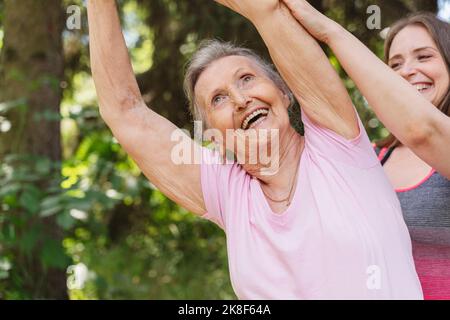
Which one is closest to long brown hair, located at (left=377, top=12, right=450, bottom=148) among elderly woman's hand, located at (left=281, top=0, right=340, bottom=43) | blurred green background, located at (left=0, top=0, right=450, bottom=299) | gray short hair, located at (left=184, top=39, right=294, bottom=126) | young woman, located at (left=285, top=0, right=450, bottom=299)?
young woman, located at (left=285, top=0, right=450, bottom=299)

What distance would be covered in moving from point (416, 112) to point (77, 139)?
4084 mm

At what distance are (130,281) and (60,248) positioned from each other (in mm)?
1661

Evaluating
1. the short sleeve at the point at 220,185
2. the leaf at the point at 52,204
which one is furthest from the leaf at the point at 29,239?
the short sleeve at the point at 220,185

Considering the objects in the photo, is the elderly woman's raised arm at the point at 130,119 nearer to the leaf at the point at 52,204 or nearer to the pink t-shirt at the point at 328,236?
the pink t-shirt at the point at 328,236

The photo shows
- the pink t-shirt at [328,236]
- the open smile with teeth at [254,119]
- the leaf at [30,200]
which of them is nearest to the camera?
the pink t-shirt at [328,236]

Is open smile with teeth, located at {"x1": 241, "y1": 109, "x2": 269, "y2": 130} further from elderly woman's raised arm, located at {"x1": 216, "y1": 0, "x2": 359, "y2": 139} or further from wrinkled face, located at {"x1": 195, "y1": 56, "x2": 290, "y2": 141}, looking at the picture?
elderly woman's raised arm, located at {"x1": 216, "y1": 0, "x2": 359, "y2": 139}

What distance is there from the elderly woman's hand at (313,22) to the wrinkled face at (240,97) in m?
0.18

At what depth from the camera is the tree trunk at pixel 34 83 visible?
11.7 feet

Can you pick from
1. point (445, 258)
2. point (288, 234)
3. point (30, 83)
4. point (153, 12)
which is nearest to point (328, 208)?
point (288, 234)

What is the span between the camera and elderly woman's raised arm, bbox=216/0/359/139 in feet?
4.93

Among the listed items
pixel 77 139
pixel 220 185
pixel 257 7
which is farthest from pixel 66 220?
pixel 77 139

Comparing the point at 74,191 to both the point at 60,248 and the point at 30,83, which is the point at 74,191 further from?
the point at 30,83

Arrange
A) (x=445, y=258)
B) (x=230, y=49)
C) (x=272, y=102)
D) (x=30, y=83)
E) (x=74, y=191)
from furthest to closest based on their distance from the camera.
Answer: (x=30, y=83) < (x=74, y=191) < (x=445, y=258) < (x=230, y=49) < (x=272, y=102)

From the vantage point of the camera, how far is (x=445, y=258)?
1992 millimetres
